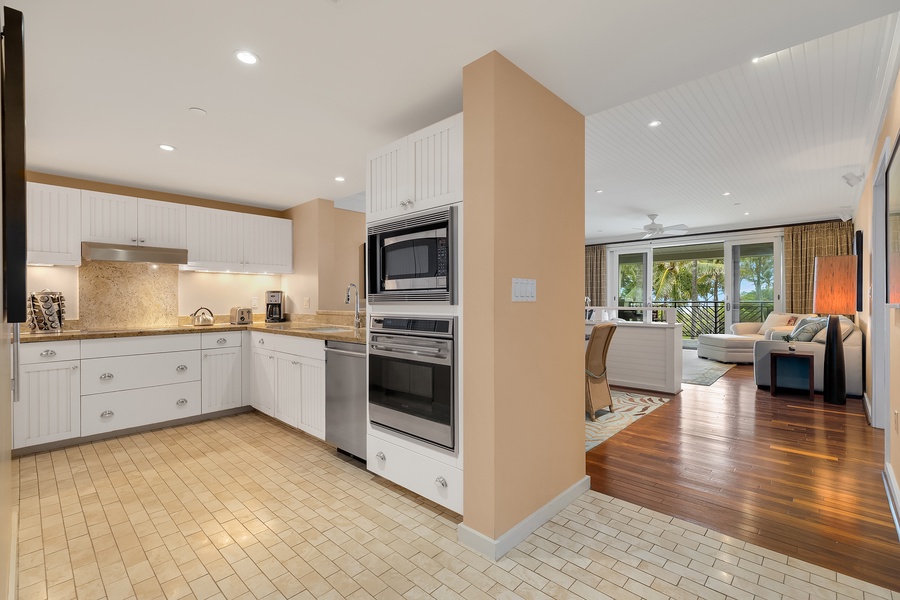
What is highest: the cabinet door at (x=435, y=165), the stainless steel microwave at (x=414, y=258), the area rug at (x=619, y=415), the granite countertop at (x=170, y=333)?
the cabinet door at (x=435, y=165)

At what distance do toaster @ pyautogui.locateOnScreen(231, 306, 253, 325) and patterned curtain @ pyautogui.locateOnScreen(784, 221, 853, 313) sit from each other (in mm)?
8775

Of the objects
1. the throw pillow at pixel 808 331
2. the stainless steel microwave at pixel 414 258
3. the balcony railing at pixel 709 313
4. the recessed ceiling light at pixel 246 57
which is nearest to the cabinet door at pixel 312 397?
the stainless steel microwave at pixel 414 258

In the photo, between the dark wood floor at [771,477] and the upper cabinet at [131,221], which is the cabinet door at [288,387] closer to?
the upper cabinet at [131,221]

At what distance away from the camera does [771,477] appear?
2.68m

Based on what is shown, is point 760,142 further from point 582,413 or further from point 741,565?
point 741,565

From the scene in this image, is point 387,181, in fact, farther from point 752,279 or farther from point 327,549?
point 752,279

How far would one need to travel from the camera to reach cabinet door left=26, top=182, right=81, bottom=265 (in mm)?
3488

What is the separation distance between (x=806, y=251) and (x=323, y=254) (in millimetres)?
8171

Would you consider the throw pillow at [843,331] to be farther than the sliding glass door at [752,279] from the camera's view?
No

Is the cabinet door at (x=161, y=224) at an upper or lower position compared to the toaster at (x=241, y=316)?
upper

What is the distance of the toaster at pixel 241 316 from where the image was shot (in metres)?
4.68

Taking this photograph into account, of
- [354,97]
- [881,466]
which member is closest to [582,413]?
[881,466]

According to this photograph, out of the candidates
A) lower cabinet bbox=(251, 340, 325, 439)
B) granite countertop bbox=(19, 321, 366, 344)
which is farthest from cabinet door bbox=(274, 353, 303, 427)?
granite countertop bbox=(19, 321, 366, 344)

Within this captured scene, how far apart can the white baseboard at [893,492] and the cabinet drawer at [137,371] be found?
505cm
